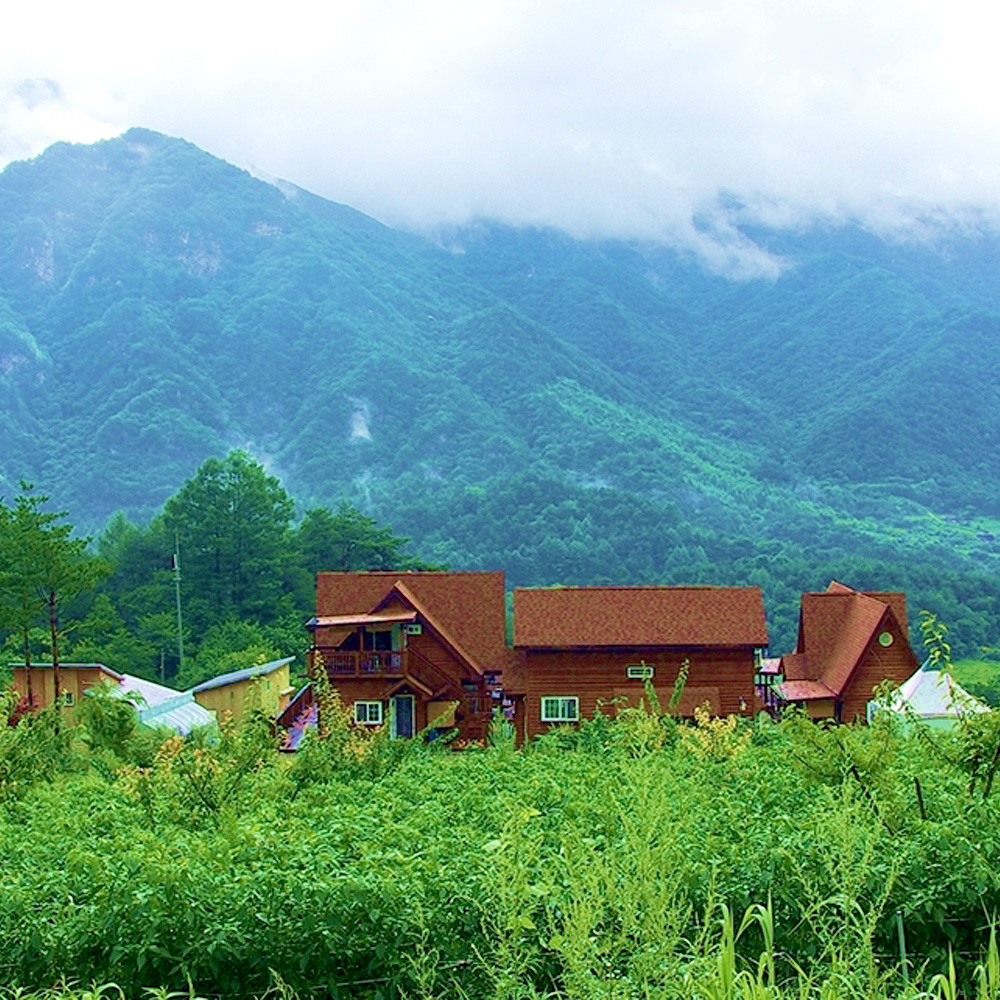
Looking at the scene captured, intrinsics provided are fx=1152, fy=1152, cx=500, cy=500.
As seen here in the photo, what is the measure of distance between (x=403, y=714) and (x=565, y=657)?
3.59 meters

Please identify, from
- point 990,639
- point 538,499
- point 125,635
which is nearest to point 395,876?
point 125,635

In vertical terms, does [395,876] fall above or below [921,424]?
below

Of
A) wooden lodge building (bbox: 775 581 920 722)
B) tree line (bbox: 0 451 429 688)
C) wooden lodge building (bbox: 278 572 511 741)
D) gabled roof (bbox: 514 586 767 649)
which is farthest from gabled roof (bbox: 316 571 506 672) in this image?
tree line (bbox: 0 451 429 688)

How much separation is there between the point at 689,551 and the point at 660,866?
62969 mm

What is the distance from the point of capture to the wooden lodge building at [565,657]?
23812 mm

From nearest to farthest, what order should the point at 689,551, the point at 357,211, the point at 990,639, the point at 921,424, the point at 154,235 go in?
the point at 990,639 → the point at 689,551 → the point at 921,424 → the point at 154,235 → the point at 357,211

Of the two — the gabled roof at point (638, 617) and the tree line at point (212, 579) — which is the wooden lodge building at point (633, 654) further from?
the tree line at point (212, 579)

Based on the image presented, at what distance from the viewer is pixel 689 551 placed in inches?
2623

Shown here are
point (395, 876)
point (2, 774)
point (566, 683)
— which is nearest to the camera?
point (395, 876)

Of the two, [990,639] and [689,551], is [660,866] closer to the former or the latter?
[990,639]

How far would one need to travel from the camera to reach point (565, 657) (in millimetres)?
24297

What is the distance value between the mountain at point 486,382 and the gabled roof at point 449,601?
113 feet

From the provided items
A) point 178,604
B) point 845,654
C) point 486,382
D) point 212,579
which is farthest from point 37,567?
point 486,382

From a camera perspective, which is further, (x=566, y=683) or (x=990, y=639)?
(x=990, y=639)
